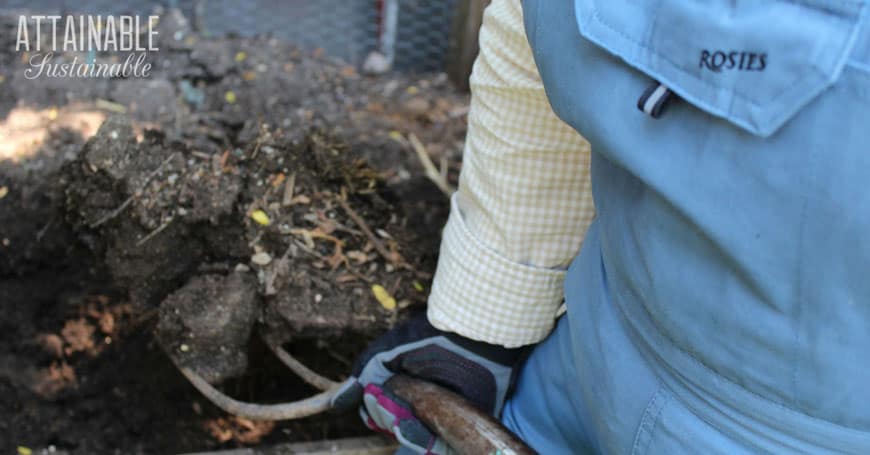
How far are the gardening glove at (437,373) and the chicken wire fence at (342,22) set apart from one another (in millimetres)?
1845

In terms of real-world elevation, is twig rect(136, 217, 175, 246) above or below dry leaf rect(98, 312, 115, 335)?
above

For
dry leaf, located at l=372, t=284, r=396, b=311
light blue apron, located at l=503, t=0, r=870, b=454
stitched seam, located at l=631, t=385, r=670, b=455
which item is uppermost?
light blue apron, located at l=503, t=0, r=870, b=454

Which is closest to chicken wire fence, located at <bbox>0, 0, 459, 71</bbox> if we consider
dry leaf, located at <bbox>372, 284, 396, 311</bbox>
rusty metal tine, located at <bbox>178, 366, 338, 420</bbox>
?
dry leaf, located at <bbox>372, 284, 396, 311</bbox>

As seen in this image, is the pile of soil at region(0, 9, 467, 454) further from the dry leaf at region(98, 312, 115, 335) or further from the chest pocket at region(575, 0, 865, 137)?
the chest pocket at region(575, 0, 865, 137)

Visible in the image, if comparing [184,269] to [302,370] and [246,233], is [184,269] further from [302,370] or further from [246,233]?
[302,370]


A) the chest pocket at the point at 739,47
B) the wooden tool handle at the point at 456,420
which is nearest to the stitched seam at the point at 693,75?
the chest pocket at the point at 739,47

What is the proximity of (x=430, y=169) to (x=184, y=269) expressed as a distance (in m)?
0.65

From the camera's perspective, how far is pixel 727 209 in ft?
2.64

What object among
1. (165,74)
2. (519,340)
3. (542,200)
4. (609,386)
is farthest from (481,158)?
(165,74)

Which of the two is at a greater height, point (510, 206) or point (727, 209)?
point (727, 209)

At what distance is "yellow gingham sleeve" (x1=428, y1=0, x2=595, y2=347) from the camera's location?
1.26m

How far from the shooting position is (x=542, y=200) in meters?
1.31

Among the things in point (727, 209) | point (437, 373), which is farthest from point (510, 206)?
point (727, 209)

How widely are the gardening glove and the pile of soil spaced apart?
0.29m
